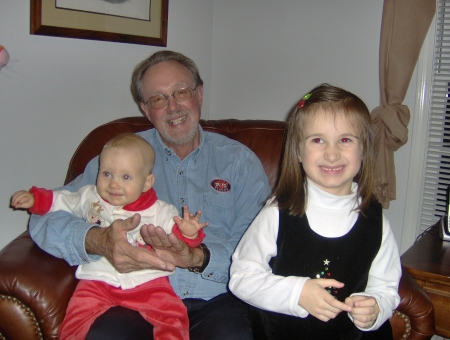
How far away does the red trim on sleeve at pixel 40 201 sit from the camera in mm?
1567

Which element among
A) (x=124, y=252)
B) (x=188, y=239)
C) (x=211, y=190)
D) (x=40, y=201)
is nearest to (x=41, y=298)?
(x=124, y=252)

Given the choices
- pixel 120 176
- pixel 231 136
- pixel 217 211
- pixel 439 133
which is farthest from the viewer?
pixel 439 133

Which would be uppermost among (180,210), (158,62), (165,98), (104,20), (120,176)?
(104,20)

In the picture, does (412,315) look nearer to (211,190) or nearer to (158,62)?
(211,190)

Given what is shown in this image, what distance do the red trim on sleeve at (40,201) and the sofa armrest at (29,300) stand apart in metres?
0.21

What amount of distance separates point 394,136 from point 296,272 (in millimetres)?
1262

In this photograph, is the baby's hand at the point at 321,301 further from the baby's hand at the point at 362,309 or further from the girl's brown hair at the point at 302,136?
the girl's brown hair at the point at 302,136

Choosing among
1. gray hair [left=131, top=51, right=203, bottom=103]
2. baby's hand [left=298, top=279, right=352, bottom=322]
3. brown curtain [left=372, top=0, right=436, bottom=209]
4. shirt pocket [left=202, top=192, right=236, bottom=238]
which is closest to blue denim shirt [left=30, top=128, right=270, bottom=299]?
shirt pocket [left=202, top=192, right=236, bottom=238]

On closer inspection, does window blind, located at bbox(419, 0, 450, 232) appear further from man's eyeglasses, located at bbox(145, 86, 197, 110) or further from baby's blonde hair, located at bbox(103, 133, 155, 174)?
baby's blonde hair, located at bbox(103, 133, 155, 174)

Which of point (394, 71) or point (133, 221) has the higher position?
point (394, 71)

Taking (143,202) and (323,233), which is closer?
(323,233)

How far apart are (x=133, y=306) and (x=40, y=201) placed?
524 mm

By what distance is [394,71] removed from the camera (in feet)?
7.30

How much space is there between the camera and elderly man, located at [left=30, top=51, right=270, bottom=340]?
1383mm
